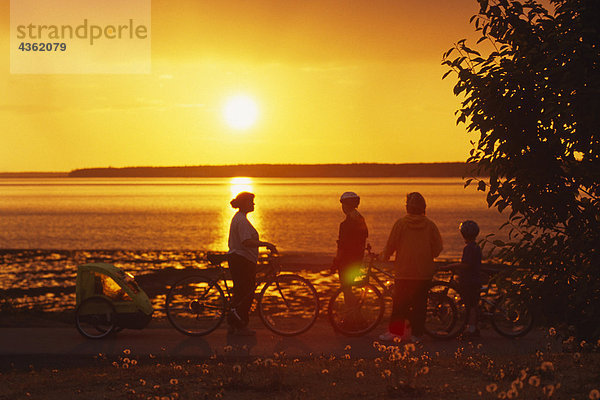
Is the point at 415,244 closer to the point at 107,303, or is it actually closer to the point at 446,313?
the point at 446,313

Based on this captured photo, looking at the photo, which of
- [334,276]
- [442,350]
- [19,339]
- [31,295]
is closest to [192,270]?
[334,276]

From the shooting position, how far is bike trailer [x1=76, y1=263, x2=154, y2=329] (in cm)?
1130

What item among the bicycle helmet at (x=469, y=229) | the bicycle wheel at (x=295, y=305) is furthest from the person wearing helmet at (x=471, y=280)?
the bicycle wheel at (x=295, y=305)

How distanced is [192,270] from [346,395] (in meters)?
24.0

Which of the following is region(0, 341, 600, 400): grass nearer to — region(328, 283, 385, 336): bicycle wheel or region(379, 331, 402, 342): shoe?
region(379, 331, 402, 342): shoe

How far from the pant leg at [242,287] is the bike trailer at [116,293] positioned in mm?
1447

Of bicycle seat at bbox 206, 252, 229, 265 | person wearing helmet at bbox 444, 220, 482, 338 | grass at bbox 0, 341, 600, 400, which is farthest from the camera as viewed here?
bicycle seat at bbox 206, 252, 229, 265

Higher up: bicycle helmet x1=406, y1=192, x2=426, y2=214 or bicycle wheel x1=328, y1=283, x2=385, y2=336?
bicycle helmet x1=406, y1=192, x2=426, y2=214

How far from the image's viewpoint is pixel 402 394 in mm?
6707

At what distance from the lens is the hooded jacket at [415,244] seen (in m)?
10.4

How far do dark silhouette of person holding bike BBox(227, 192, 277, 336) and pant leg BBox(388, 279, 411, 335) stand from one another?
2.15 meters

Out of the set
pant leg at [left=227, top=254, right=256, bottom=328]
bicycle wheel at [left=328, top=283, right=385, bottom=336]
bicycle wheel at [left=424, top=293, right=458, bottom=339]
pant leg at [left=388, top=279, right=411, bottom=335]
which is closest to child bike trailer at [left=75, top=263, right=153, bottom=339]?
pant leg at [left=227, top=254, right=256, bottom=328]

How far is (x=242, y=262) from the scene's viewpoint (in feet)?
37.7

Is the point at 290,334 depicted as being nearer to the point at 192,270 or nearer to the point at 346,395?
the point at 346,395
